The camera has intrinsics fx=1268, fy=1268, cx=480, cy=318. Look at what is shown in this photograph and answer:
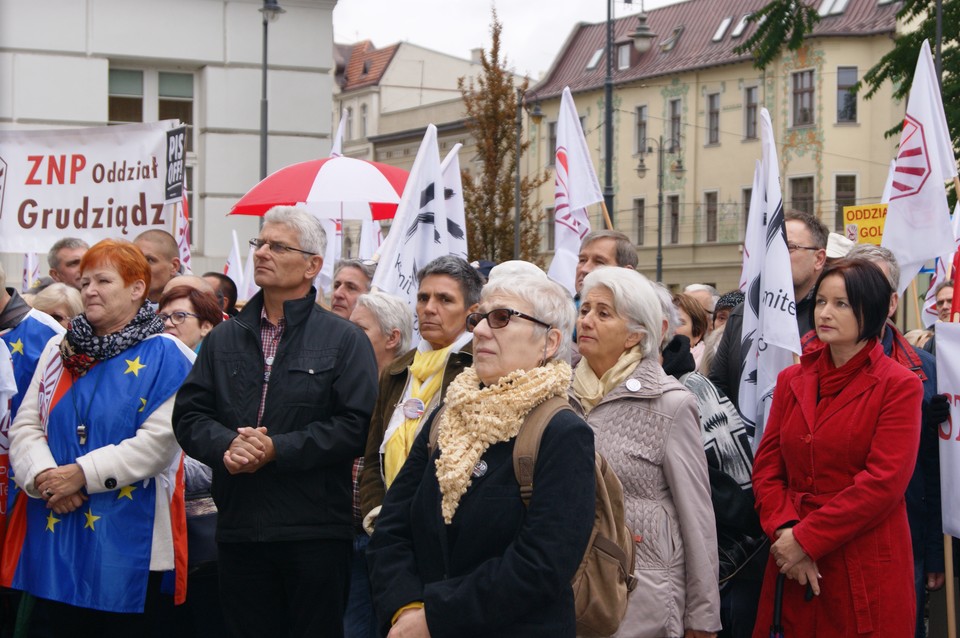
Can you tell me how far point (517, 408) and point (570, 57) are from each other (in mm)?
60670

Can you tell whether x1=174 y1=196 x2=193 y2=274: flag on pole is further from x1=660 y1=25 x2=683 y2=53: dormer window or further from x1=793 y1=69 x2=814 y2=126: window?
x1=660 y1=25 x2=683 y2=53: dormer window

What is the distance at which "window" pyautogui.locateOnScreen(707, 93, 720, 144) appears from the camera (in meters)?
54.1

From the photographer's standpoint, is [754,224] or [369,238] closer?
[754,224]

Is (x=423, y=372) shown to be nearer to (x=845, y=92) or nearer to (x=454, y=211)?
(x=454, y=211)

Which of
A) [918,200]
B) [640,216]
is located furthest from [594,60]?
[918,200]

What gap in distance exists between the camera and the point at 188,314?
6.54 metres

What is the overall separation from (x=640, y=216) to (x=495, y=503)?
5588 centimetres

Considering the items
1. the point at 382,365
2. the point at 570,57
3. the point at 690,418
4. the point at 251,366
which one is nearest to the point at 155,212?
the point at 382,365

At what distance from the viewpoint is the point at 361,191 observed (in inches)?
346

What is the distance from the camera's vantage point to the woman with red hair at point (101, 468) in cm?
536

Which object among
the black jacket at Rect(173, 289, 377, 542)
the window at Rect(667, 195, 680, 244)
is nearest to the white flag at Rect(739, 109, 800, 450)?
the black jacket at Rect(173, 289, 377, 542)

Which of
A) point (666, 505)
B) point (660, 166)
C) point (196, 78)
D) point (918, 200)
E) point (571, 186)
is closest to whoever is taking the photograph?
point (666, 505)

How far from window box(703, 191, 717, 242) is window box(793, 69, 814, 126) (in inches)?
213

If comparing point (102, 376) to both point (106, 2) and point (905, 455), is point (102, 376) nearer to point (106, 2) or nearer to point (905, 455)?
point (905, 455)
